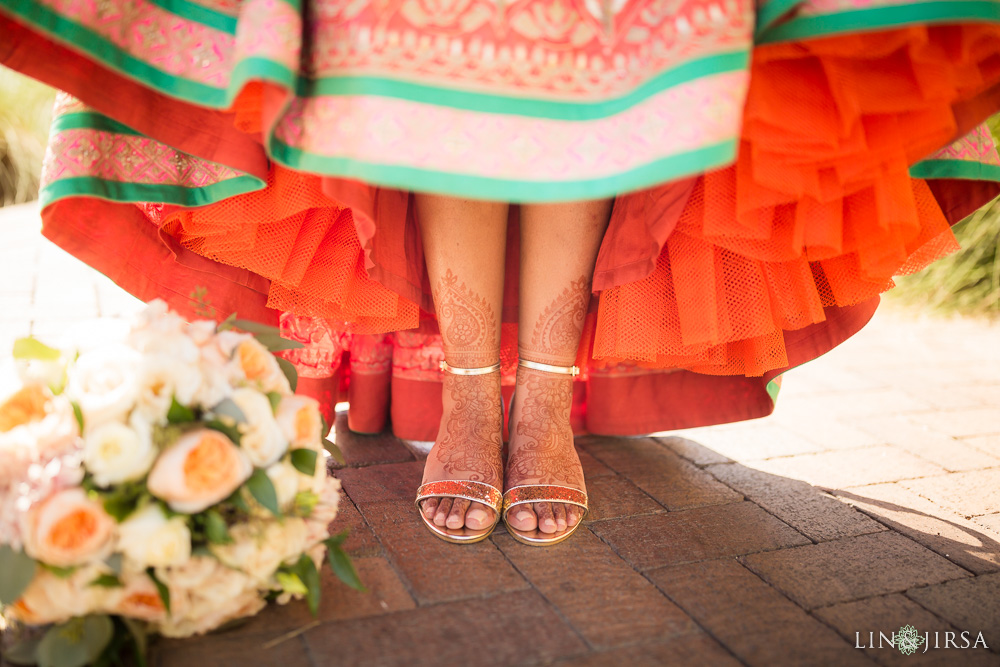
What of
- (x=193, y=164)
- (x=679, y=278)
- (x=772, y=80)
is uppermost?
(x=772, y=80)

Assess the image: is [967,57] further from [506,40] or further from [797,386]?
[797,386]

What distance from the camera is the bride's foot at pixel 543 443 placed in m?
1.17

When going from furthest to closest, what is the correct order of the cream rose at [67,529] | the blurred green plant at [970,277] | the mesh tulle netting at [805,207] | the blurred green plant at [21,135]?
the blurred green plant at [21,135], the blurred green plant at [970,277], the mesh tulle netting at [805,207], the cream rose at [67,529]

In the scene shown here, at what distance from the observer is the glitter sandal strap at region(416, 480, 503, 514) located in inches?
45.9

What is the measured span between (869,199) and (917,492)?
27.8 inches

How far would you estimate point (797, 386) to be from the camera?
210 centimetres

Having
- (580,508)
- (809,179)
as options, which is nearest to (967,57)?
(809,179)

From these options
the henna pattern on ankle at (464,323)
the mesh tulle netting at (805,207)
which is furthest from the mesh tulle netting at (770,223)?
the henna pattern on ankle at (464,323)

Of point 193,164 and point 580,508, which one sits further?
point 580,508

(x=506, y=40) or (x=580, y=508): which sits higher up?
(x=506, y=40)

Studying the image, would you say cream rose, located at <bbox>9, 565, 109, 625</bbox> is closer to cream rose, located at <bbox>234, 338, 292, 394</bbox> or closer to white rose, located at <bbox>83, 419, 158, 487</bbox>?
white rose, located at <bbox>83, 419, 158, 487</bbox>

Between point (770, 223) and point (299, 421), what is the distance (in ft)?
2.52

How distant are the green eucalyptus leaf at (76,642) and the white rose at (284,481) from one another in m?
0.22

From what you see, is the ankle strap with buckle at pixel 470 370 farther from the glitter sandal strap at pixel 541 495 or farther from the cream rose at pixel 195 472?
the cream rose at pixel 195 472
